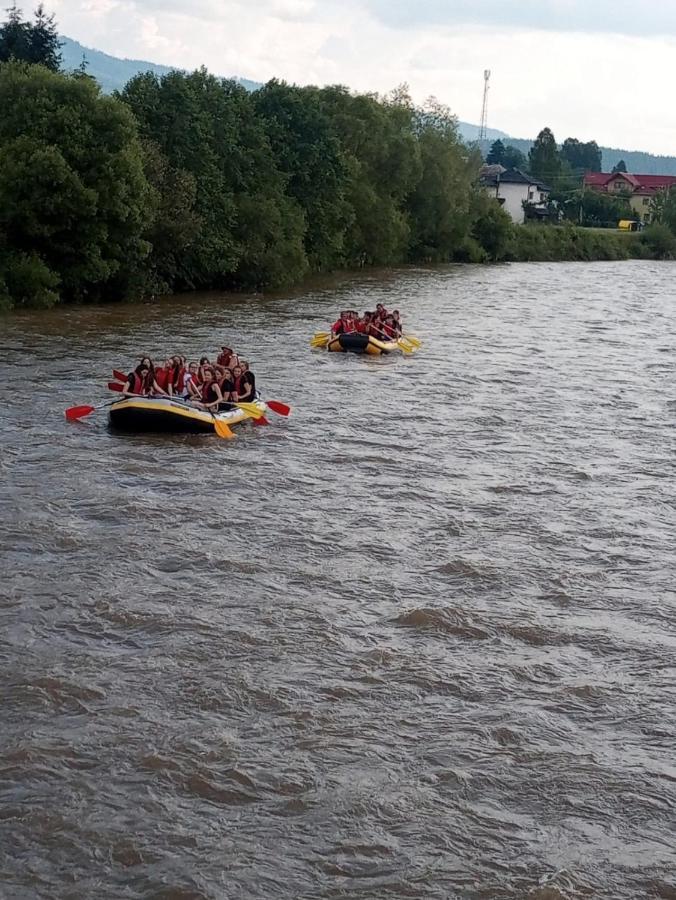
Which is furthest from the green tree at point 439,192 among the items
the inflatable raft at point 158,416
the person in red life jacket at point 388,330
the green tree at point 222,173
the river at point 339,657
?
the inflatable raft at point 158,416

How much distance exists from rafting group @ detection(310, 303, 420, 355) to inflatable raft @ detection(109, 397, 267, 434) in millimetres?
11070

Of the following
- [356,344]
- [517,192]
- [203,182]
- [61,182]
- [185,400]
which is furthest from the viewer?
[517,192]

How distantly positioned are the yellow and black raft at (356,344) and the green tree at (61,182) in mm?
8255

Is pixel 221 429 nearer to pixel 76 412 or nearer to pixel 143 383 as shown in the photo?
pixel 143 383

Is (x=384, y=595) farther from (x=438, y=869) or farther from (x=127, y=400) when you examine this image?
(x=127, y=400)

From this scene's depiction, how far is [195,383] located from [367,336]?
402 inches

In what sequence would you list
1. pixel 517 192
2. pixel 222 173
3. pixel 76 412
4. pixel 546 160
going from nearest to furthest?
pixel 76 412, pixel 222 173, pixel 517 192, pixel 546 160

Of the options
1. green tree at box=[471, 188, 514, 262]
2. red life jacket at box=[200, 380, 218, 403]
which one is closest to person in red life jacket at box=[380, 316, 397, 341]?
red life jacket at box=[200, 380, 218, 403]

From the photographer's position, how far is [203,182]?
42.9 meters

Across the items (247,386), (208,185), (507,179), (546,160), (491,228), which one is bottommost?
(247,386)

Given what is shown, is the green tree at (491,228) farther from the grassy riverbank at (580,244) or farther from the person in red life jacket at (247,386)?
the person in red life jacket at (247,386)

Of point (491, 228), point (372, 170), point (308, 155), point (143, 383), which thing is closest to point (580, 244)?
point (491, 228)

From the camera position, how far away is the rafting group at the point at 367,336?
30.8 metres

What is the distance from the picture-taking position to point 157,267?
4159 centimetres
